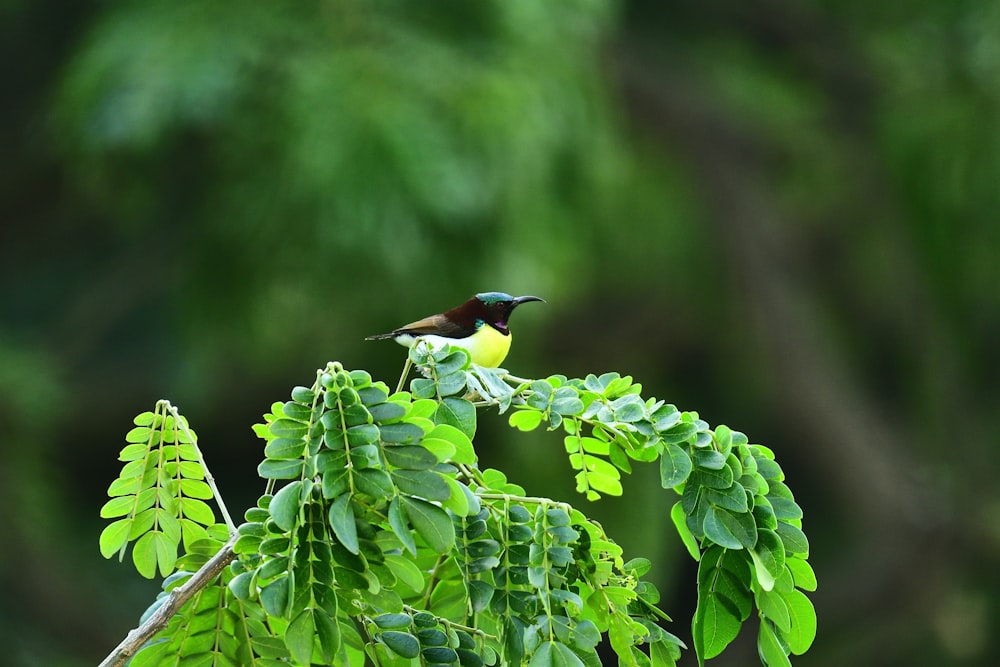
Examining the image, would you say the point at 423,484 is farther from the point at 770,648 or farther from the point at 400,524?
the point at 770,648

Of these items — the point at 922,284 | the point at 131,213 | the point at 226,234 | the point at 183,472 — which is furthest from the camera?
the point at 922,284

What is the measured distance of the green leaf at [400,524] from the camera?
111cm

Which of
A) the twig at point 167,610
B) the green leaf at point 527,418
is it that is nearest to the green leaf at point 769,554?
the green leaf at point 527,418

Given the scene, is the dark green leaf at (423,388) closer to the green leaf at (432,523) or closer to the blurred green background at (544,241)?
the green leaf at (432,523)

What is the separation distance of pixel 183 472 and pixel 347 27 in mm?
3778

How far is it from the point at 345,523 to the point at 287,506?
0.05 metres

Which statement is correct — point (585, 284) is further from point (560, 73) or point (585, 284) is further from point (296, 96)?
point (296, 96)

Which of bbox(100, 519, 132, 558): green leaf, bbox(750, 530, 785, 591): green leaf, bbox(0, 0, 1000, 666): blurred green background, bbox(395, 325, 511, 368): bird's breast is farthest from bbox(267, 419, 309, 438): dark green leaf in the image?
bbox(0, 0, 1000, 666): blurred green background

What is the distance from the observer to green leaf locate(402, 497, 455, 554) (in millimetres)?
1130

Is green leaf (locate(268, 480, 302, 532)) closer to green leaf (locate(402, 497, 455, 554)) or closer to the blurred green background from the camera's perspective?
green leaf (locate(402, 497, 455, 554))

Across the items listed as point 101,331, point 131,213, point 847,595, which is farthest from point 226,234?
→ point 847,595

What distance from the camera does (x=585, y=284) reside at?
7.79 m

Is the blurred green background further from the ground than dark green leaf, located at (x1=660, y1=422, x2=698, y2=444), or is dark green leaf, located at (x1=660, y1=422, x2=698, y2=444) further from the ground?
the blurred green background

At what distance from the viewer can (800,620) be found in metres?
1.30
